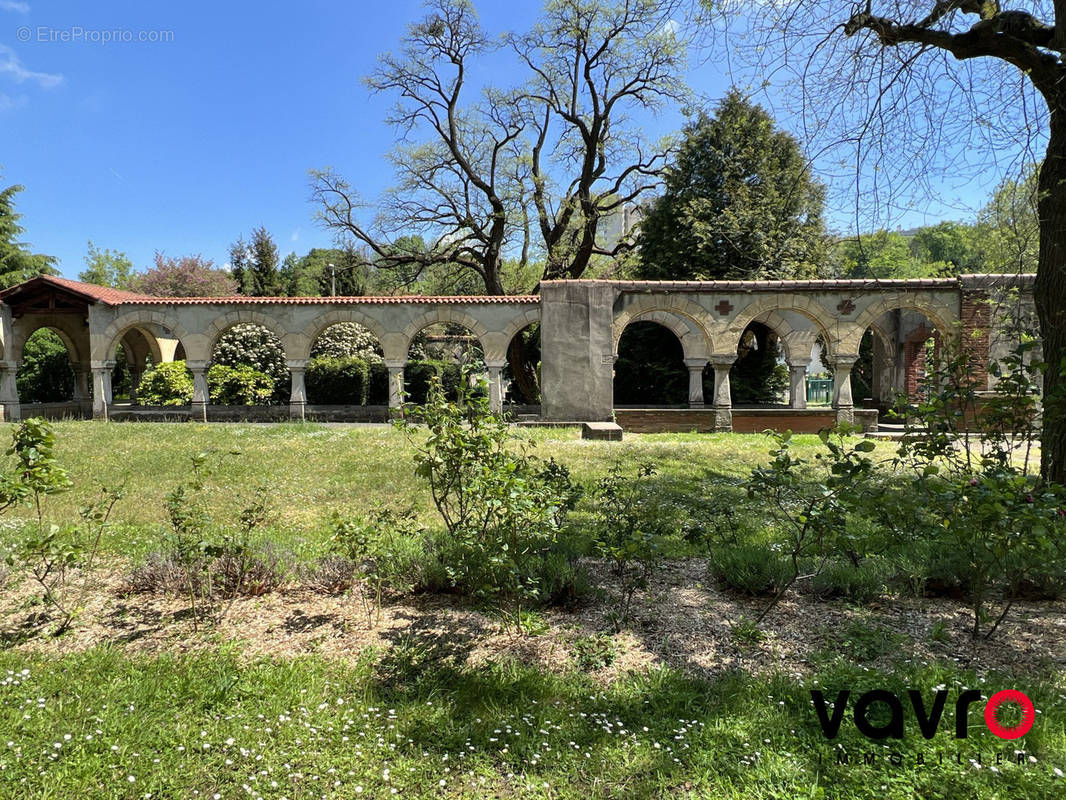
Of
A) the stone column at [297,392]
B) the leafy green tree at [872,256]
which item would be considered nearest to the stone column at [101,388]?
the stone column at [297,392]

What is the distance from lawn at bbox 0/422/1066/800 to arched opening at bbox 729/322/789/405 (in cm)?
1711

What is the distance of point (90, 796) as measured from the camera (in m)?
2.06

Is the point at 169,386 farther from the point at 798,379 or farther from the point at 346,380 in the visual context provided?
the point at 798,379

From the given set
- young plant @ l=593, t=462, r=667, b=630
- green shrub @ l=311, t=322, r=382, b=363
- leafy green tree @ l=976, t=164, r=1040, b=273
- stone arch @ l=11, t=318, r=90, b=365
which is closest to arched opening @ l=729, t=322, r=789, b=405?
green shrub @ l=311, t=322, r=382, b=363

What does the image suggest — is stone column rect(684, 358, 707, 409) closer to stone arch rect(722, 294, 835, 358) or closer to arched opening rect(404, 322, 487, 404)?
stone arch rect(722, 294, 835, 358)

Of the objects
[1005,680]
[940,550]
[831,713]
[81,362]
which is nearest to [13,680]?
[831,713]

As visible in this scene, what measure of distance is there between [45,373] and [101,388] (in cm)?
828

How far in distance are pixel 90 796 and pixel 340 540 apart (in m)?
→ 1.73

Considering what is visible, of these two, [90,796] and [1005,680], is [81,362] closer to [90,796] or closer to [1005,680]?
[90,796]

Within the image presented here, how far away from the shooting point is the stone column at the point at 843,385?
A: 14570 mm

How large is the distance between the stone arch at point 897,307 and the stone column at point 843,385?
0.78 ft

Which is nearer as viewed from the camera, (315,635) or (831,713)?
(831,713)

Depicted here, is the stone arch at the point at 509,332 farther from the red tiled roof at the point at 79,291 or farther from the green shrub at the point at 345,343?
the red tiled roof at the point at 79,291

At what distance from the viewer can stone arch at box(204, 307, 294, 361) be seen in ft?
52.1
